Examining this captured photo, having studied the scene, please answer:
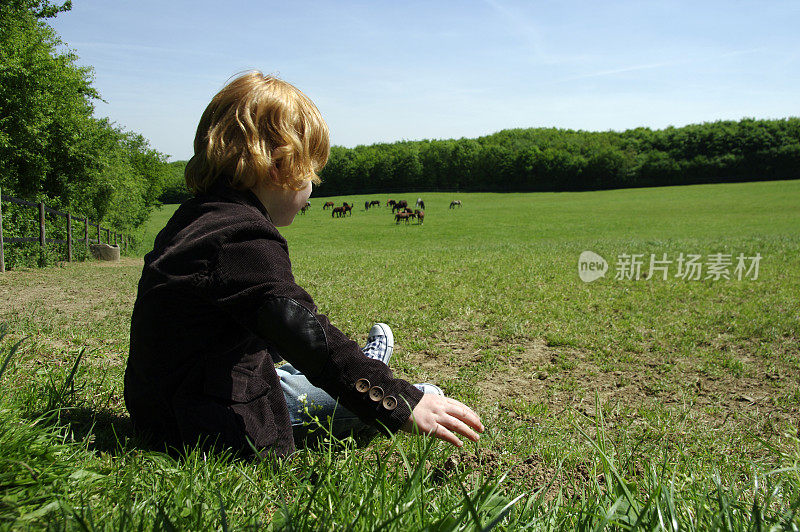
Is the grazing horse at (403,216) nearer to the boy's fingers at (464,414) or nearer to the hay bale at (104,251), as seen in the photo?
the hay bale at (104,251)

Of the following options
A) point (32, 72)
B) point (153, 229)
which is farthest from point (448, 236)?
point (153, 229)

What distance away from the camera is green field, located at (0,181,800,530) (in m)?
1.50

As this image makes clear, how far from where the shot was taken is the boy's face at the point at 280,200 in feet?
6.91

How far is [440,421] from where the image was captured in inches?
71.5

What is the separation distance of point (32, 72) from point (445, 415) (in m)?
26.4

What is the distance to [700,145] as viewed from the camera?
96812 millimetres

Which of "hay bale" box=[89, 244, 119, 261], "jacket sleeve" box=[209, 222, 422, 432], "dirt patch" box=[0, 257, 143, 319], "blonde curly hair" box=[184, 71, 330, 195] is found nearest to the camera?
"jacket sleeve" box=[209, 222, 422, 432]

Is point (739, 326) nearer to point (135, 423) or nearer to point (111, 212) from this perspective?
point (135, 423)

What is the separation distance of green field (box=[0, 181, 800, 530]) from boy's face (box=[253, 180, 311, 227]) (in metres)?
1.01
